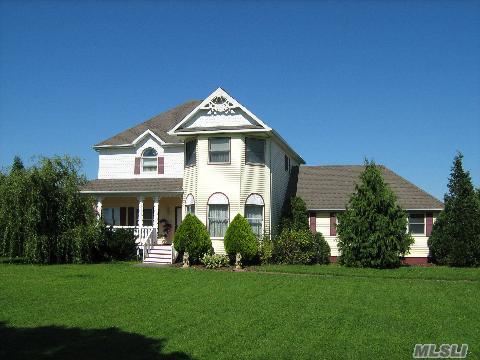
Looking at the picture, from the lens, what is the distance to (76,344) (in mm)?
8984

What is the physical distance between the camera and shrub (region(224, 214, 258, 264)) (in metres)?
23.5

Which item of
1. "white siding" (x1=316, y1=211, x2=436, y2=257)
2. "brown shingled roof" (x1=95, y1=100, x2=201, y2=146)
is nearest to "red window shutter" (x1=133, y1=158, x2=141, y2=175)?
"brown shingled roof" (x1=95, y1=100, x2=201, y2=146)

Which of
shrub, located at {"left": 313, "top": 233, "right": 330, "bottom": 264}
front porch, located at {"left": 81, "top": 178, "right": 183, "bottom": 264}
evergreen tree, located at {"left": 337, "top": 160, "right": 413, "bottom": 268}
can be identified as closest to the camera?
evergreen tree, located at {"left": 337, "top": 160, "right": 413, "bottom": 268}

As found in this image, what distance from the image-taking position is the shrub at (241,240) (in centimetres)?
2350

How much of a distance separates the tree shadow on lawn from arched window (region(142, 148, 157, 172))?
806 inches

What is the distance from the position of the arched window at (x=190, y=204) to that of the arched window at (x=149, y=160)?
460 cm

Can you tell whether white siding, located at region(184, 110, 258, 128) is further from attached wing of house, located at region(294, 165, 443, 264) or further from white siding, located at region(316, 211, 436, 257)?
white siding, located at region(316, 211, 436, 257)

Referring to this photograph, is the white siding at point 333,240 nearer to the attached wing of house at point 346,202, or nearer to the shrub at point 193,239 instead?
the attached wing of house at point 346,202

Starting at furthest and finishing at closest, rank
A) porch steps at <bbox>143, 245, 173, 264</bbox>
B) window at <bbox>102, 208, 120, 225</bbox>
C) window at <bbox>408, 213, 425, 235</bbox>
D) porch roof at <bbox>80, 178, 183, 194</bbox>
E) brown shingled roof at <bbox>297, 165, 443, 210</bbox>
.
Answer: window at <bbox>102, 208, 120, 225</bbox>
porch roof at <bbox>80, 178, 183, 194</bbox>
brown shingled roof at <bbox>297, 165, 443, 210</bbox>
window at <bbox>408, 213, 425, 235</bbox>
porch steps at <bbox>143, 245, 173, 264</bbox>

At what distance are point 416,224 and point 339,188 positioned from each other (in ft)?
15.4

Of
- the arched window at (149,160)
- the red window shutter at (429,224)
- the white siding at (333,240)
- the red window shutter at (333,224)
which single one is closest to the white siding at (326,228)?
the white siding at (333,240)

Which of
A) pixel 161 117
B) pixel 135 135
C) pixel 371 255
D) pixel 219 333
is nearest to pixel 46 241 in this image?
pixel 135 135

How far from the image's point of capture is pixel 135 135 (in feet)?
105

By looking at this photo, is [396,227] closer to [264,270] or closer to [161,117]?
[264,270]
